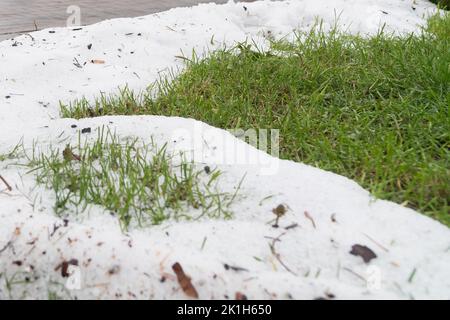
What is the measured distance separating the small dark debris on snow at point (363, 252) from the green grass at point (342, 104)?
342mm

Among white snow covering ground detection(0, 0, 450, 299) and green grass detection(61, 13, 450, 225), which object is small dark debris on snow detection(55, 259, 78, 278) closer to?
white snow covering ground detection(0, 0, 450, 299)

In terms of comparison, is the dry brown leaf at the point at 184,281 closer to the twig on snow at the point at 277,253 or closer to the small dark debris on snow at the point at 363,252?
the twig on snow at the point at 277,253

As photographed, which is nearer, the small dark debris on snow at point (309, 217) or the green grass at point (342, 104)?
the small dark debris on snow at point (309, 217)

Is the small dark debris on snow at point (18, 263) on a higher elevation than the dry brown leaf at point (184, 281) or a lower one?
lower

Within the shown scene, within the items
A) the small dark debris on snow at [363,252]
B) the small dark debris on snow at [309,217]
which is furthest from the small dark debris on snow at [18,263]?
the small dark debris on snow at [363,252]

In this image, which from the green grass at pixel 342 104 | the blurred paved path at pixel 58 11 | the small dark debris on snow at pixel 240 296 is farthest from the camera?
the blurred paved path at pixel 58 11

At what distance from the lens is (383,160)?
7.47ft

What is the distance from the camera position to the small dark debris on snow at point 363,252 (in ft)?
5.59

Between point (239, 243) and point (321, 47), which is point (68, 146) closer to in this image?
point (239, 243)

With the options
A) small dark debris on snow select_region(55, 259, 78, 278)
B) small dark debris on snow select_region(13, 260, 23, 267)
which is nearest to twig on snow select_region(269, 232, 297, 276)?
small dark debris on snow select_region(55, 259, 78, 278)

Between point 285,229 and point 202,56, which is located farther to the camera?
point 202,56

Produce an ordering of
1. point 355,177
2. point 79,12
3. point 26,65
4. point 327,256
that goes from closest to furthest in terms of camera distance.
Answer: point 327,256
point 355,177
point 26,65
point 79,12

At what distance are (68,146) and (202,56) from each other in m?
1.66

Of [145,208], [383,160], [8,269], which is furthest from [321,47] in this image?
[8,269]
